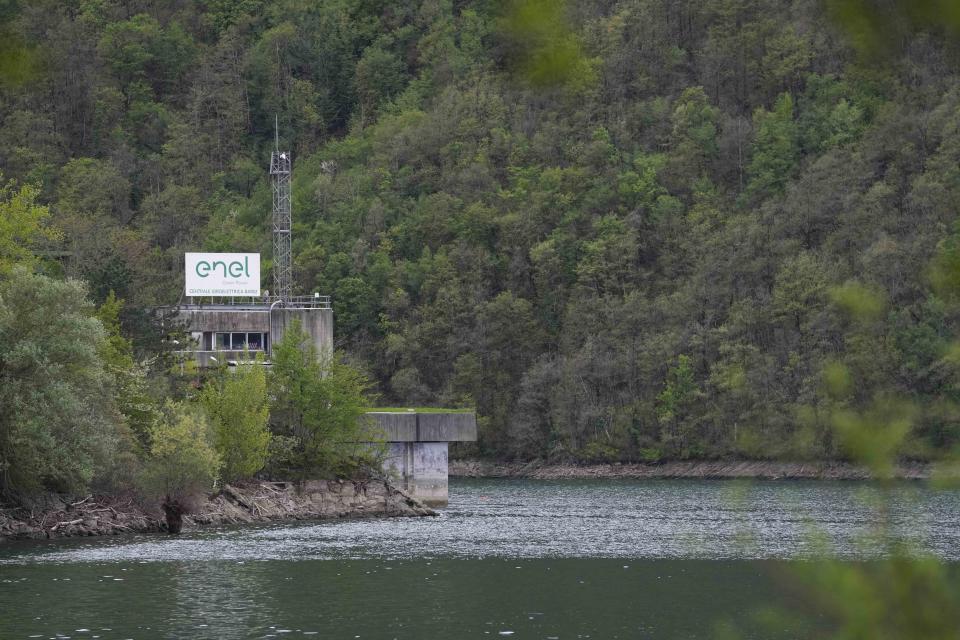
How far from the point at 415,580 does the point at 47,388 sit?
15.4 m

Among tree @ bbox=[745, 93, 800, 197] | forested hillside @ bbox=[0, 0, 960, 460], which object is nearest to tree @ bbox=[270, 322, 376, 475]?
forested hillside @ bbox=[0, 0, 960, 460]

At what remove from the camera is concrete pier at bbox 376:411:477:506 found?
78938mm

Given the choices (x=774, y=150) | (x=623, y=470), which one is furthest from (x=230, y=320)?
(x=774, y=150)

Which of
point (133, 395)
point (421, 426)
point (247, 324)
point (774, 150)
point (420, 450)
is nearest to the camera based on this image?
point (133, 395)

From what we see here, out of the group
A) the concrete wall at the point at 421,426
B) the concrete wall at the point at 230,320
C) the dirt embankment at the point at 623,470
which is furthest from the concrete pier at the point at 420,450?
the dirt embankment at the point at 623,470

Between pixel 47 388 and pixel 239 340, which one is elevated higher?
pixel 239 340

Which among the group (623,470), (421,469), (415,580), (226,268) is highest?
(226,268)

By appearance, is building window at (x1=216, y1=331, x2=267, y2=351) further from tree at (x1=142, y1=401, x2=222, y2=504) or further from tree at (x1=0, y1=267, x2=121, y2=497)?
tree at (x1=0, y1=267, x2=121, y2=497)

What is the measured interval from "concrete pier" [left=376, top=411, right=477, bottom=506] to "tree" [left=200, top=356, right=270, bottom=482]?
11.8 meters

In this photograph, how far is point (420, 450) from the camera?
79688 millimetres

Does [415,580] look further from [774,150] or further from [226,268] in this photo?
[774,150]

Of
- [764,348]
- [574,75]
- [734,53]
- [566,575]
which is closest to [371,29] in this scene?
[574,75]

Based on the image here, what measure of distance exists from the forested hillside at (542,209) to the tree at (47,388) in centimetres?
5078

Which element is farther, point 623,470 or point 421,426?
point 623,470
